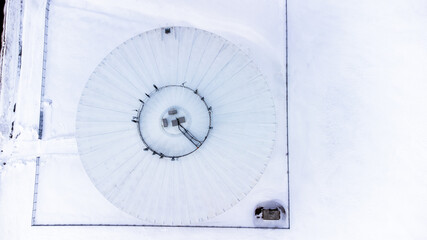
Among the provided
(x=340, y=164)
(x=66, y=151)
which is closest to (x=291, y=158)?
(x=340, y=164)

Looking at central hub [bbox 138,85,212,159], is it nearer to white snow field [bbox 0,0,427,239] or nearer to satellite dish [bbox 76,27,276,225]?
satellite dish [bbox 76,27,276,225]

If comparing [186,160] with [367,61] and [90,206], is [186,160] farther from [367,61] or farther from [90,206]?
[367,61]

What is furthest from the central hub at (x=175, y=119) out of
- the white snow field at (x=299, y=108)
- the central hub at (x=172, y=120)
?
the white snow field at (x=299, y=108)

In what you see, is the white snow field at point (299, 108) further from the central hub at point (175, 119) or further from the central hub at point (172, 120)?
the central hub at point (175, 119)

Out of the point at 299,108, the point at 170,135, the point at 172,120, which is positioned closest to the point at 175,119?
the point at 172,120

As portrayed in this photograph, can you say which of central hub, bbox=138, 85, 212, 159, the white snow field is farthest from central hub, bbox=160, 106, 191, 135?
the white snow field
